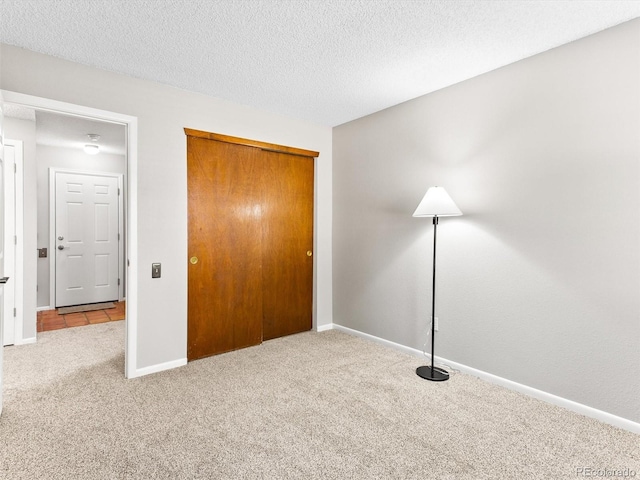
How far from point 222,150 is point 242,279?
50.3 inches

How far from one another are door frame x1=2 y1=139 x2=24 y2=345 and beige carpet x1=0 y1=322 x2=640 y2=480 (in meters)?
0.68

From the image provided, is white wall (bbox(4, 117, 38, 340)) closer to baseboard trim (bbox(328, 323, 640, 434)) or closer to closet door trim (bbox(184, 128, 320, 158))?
closet door trim (bbox(184, 128, 320, 158))

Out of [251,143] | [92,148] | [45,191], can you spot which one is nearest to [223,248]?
[251,143]

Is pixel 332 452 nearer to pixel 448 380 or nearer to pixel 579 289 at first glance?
pixel 448 380

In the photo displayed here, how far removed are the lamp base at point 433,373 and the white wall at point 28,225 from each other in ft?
12.9

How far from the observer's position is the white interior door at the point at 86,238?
17.3 ft

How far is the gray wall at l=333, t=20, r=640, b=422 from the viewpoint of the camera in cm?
218

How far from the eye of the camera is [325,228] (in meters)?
4.27

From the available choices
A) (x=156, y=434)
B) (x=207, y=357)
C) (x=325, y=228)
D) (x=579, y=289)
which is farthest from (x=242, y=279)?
(x=579, y=289)

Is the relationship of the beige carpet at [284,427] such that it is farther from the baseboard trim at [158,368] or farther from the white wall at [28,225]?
the white wall at [28,225]

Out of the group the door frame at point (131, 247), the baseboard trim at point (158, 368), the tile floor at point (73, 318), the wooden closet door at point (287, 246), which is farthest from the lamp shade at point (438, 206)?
the tile floor at point (73, 318)

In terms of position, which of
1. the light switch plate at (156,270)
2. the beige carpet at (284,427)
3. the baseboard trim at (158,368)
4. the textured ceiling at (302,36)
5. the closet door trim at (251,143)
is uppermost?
the textured ceiling at (302,36)

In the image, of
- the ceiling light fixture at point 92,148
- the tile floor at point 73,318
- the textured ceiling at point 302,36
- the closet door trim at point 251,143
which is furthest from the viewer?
the ceiling light fixture at point 92,148

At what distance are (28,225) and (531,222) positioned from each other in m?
4.81
